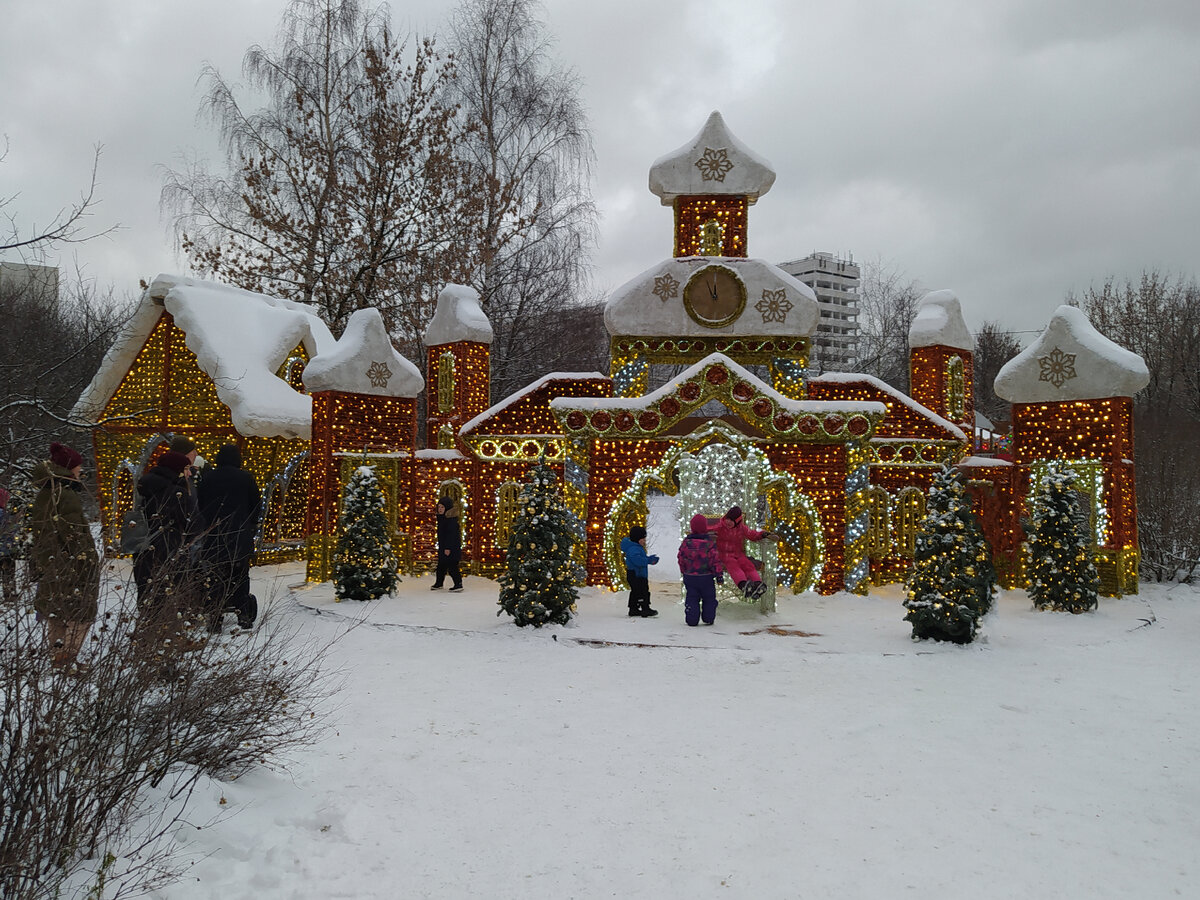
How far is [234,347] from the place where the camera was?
15.8 metres

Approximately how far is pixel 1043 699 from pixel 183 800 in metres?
6.62

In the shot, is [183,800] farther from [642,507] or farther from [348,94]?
[348,94]

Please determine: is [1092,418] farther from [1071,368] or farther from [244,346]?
[244,346]

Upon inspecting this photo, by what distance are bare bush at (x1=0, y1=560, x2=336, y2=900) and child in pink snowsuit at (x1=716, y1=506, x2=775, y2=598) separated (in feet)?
20.5

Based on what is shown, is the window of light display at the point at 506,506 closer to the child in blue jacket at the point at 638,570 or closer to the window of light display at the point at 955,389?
the child in blue jacket at the point at 638,570

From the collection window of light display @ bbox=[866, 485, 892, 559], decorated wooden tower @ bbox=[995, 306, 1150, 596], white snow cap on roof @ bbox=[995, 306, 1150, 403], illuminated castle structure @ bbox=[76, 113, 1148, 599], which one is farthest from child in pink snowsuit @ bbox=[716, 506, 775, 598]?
white snow cap on roof @ bbox=[995, 306, 1150, 403]

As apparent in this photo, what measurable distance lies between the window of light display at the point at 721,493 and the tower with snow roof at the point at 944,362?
4.35 meters

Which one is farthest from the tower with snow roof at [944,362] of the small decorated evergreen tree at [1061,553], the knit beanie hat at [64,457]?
the knit beanie hat at [64,457]

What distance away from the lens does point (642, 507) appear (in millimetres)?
12227

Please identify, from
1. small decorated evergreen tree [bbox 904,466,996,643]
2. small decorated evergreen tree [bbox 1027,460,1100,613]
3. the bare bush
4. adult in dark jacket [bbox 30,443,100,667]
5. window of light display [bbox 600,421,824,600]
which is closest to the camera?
the bare bush

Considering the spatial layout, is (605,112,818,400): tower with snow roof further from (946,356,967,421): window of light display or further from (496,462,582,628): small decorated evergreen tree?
(496,462,582,628): small decorated evergreen tree

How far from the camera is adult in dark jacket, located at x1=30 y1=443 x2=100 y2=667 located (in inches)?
191

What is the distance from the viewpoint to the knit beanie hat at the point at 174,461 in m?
7.94

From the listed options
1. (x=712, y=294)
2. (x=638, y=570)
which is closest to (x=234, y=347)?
(x=712, y=294)
